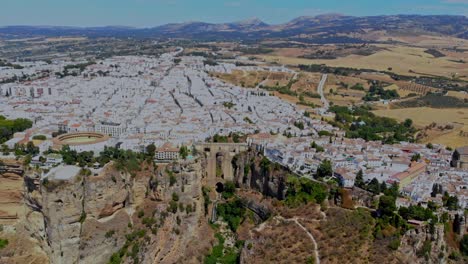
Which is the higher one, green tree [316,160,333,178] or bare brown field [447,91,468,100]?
green tree [316,160,333,178]

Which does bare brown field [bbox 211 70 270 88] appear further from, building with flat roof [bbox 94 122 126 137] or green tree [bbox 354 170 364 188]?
green tree [bbox 354 170 364 188]

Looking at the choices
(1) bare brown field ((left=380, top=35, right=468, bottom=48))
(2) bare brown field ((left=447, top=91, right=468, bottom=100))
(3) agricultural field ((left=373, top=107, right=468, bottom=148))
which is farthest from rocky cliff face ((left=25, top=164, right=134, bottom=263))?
(1) bare brown field ((left=380, top=35, right=468, bottom=48))

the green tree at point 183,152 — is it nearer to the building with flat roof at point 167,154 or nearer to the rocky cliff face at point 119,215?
the building with flat roof at point 167,154

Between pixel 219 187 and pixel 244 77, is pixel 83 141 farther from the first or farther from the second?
pixel 244 77

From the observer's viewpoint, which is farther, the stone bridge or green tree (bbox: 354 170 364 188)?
the stone bridge

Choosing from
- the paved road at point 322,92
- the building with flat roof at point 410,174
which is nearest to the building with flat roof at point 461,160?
the building with flat roof at point 410,174

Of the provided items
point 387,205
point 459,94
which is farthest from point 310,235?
point 459,94
